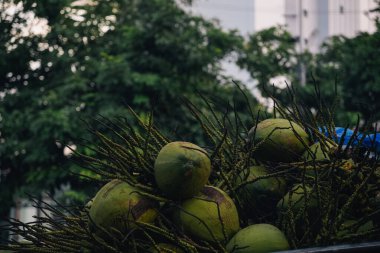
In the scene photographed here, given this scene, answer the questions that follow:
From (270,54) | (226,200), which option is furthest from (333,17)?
(226,200)

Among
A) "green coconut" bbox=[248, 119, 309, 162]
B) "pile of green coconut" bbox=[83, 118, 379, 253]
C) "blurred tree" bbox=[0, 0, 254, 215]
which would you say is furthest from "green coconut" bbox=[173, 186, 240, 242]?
"blurred tree" bbox=[0, 0, 254, 215]

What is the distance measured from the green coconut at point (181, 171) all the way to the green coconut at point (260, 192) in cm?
19

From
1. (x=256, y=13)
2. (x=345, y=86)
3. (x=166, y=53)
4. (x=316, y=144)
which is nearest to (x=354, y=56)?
(x=345, y=86)

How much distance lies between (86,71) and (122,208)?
899 cm

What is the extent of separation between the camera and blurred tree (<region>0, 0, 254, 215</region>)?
7.73 meters

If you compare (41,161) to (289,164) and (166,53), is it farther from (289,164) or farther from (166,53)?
(289,164)

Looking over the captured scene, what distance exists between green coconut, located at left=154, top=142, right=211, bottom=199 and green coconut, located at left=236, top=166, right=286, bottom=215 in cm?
19

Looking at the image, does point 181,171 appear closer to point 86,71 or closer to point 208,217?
point 208,217

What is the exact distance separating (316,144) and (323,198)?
315 mm

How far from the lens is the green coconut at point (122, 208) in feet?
6.23

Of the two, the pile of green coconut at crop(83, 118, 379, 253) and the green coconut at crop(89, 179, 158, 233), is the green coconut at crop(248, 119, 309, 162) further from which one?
the green coconut at crop(89, 179, 158, 233)

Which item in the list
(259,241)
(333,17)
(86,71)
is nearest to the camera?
(259,241)

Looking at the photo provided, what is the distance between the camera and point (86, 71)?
10641mm

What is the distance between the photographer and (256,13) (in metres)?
25.1
